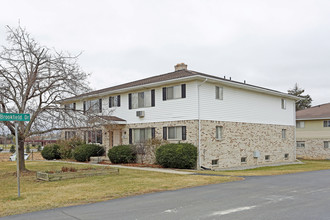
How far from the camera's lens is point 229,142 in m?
22.4

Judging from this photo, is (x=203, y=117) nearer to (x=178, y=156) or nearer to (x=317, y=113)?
(x=178, y=156)

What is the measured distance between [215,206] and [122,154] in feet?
47.2

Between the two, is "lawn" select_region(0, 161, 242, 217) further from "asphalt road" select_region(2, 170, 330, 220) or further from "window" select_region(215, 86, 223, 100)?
"window" select_region(215, 86, 223, 100)

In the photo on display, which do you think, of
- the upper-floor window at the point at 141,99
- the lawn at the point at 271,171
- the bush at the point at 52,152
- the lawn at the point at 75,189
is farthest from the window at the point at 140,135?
the bush at the point at 52,152

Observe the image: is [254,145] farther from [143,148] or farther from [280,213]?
[280,213]

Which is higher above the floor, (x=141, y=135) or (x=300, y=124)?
(x=300, y=124)

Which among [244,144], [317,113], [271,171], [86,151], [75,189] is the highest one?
[317,113]

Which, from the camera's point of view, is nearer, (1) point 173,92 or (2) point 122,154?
(1) point 173,92

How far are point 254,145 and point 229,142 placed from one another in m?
3.48

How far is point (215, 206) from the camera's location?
8.71 m

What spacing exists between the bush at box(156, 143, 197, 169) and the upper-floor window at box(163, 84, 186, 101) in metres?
3.33

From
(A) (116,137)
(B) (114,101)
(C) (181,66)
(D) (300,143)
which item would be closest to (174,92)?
(C) (181,66)

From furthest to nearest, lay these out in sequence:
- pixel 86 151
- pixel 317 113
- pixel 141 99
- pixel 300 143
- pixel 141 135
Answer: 1. pixel 300 143
2. pixel 317 113
3. pixel 86 151
4. pixel 141 99
5. pixel 141 135

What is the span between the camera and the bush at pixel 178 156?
62.6 feet
